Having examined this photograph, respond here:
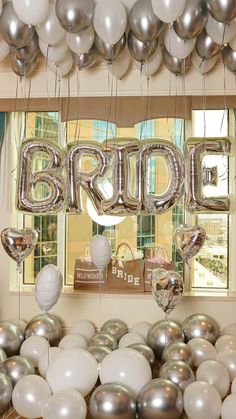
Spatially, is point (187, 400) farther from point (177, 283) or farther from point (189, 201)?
point (189, 201)

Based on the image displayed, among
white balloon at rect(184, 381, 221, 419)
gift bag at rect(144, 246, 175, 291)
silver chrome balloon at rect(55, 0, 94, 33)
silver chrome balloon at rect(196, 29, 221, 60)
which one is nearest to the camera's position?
white balloon at rect(184, 381, 221, 419)

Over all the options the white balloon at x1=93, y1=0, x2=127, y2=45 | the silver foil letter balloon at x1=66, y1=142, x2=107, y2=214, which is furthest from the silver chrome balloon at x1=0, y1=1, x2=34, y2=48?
the silver foil letter balloon at x1=66, y1=142, x2=107, y2=214

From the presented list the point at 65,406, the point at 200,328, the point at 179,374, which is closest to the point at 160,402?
the point at 179,374

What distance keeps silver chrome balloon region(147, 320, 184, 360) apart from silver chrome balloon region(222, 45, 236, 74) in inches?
68.5

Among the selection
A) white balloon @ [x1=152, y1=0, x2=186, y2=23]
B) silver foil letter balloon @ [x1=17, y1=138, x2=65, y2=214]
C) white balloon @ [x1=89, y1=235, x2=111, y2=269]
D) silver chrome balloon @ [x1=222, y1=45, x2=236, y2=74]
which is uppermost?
white balloon @ [x1=152, y1=0, x2=186, y2=23]

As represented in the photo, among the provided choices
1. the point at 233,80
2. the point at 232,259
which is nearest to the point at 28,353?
the point at 232,259

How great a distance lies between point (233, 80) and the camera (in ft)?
12.7

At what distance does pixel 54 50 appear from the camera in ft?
10.9

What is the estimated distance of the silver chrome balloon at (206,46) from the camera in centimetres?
319

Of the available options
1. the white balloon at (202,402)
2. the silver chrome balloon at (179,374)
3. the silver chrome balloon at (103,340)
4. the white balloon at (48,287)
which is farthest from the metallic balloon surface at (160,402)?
the white balloon at (48,287)

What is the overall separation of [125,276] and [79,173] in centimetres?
115

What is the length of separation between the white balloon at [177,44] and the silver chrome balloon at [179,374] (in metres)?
1.90

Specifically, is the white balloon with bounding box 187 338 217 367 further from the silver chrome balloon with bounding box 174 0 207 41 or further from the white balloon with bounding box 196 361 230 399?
the silver chrome balloon with bounding box 174 0 207 41

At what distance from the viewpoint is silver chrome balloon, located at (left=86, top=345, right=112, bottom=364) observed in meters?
2.94
